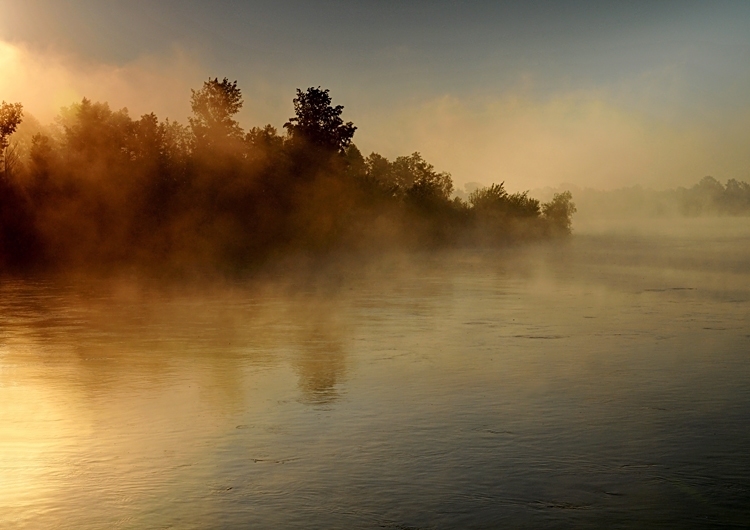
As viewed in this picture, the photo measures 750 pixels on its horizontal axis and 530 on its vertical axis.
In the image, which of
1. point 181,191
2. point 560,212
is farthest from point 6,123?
point 560,212

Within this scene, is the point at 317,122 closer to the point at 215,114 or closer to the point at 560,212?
the point at 215,114

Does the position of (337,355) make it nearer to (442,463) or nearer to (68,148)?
(442,463)

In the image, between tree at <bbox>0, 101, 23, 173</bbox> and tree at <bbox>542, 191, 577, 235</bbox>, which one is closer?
tree at <bbox>0, 101, 23, 173</bbox>

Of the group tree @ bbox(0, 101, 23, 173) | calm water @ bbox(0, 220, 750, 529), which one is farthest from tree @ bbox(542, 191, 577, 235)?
calm water @ bbox(0, 220, 750, 529)

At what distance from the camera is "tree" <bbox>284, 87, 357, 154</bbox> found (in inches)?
2844

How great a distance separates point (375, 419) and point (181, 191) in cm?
5283

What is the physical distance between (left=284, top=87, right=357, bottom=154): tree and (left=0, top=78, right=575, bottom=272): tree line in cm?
8

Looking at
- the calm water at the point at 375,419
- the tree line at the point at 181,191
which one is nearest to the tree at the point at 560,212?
the tree line at the point at 181,191

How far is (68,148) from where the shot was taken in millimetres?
60281

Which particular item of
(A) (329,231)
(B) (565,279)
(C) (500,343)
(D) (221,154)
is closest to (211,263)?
(D) (221,154)

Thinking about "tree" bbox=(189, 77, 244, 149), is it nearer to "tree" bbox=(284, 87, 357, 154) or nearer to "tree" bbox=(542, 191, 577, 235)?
"tree" bbox=(284, 87, 357, 154)

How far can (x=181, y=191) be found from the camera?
62469mm

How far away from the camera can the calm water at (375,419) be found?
821 cm

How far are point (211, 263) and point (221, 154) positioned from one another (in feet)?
42.2
